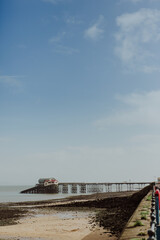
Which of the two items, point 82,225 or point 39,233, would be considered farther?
point 82,225

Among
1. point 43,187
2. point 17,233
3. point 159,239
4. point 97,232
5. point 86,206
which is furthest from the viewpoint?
point 43,187

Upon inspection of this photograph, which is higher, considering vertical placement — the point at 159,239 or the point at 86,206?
the point at 159,239

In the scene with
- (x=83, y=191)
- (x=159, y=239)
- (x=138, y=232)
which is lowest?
(x=83, y=191)

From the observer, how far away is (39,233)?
66.1 feet

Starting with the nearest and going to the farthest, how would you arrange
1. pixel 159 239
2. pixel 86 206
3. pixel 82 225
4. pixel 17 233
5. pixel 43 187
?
pixel 159 239 → pixel 17 233 → pixel 82 225 → pixel 86 206 → pixel 43 187

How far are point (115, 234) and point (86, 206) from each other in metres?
24.3

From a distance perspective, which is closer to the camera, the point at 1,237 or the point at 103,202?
the point at 1,237

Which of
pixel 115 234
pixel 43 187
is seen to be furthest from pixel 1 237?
pixel 43 187

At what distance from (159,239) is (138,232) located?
514cm

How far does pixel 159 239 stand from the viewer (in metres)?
6.22

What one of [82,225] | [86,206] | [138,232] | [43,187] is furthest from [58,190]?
[138,232]

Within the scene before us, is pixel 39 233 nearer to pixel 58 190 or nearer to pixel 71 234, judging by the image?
pixel 71 234

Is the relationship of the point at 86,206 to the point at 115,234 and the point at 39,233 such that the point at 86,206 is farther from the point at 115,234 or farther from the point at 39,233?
the point at 115,234

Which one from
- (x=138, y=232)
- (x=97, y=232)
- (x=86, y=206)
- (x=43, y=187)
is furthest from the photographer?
(x=43, y=187)
